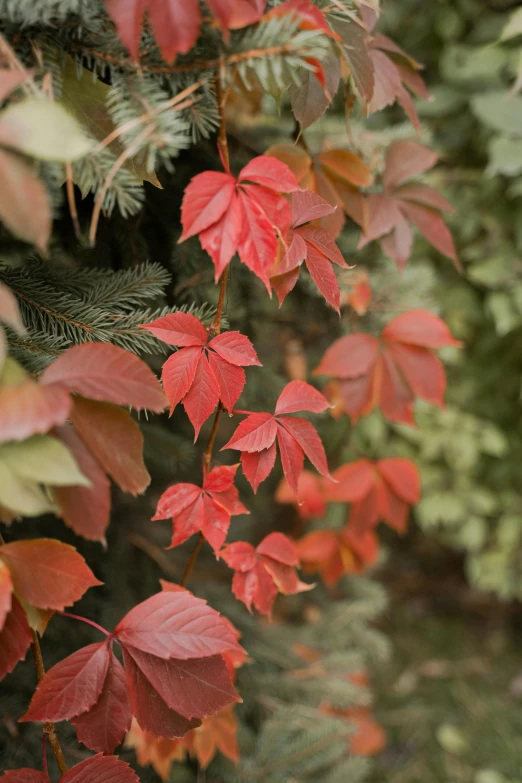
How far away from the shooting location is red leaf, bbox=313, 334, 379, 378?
2.71 ft

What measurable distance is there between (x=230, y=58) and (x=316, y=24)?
0.08 meters

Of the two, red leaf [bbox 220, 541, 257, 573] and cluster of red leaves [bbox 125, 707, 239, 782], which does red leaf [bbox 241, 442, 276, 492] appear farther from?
cluster of red leaves [bbox 125, 707, 239, 782]

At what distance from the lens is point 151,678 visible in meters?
0.49

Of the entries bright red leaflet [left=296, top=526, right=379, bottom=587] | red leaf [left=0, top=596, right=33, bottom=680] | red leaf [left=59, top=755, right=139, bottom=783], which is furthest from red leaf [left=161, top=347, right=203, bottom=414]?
bright red leaflet [left=296, top=526, right=379, bottom=587]

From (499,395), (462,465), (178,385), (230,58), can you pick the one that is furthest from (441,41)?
(178,385)

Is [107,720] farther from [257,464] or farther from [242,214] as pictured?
[242,214]

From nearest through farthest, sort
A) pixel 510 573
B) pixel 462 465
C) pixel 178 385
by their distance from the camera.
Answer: pixel 178 385
pixel 462 465
pixel 510 573

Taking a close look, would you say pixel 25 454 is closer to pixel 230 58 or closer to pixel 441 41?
pixel 230 58

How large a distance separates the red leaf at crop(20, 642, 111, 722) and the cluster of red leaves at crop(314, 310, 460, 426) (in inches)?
19.2

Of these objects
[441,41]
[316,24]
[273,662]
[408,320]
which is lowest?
[273,662]

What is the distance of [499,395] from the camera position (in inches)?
57.2

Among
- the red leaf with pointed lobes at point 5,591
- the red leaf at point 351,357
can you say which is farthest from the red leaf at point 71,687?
the red leaf at point 351,357

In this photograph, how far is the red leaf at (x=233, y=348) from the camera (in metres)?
0.53

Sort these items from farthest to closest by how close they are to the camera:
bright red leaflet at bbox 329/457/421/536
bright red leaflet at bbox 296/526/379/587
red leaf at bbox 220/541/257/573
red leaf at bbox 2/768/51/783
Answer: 1. bright red leaflet at bbox 296/526/379/587
2. bright red leaflet at bbox 329/457/421/536
3. red leaf at bbox 220/541/257/573
4. red leaf at bbox 2/768/51/783
